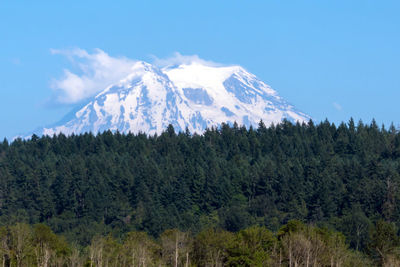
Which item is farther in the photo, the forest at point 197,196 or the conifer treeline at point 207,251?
the forest at point 197,196

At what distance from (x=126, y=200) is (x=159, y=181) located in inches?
403

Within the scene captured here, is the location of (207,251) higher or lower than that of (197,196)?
lower

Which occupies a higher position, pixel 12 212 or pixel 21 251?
pixel 12 212

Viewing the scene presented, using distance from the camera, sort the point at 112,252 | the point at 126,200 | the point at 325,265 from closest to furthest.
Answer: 1. the point at 325,265
2. the point at 112,252
3. the point at 126,200

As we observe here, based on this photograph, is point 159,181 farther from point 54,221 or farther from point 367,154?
point 367,154

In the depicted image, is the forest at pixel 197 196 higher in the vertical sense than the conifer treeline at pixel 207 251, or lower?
higher

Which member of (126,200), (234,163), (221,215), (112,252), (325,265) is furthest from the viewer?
(234,163)

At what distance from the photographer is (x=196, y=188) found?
585 ft

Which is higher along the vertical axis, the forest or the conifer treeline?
the forest

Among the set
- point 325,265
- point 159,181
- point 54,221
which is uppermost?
point 159,181

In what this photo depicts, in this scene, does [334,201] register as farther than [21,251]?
Yes

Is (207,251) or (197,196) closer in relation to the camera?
(207,251)

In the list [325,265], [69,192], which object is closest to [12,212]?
[69,192]

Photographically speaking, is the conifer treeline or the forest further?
the forest
